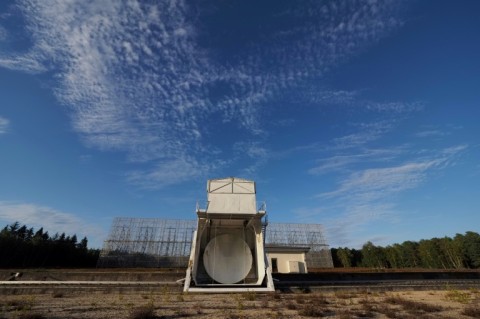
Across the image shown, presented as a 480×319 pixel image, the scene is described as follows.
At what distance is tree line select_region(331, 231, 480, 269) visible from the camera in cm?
6538

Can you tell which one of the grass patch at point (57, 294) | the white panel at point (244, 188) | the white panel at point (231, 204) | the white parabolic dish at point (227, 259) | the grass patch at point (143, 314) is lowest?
the grass patch at point (143, 314)

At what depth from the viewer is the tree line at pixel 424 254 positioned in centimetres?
6538

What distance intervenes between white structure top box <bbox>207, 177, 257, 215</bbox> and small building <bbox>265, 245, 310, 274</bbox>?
17.9 m

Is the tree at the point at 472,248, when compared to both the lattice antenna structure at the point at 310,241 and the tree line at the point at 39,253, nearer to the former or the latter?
the lattice antenna structure at the point at 310,241

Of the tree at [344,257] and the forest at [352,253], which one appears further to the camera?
the tree at [344,257]

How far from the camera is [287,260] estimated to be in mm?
35656

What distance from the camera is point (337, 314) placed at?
10039mm

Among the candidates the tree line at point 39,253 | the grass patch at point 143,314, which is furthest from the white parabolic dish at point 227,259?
the tree line at point 39,253

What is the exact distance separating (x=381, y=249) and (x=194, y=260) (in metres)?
79.2

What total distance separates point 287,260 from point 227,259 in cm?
1864

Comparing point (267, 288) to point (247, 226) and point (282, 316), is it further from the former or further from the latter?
point (282, 316)

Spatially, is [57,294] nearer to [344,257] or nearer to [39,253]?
[39,253]

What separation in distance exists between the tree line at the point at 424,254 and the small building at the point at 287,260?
46089 millimetres

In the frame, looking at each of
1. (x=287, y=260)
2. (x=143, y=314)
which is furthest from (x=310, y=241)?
(x=143, y=314)
